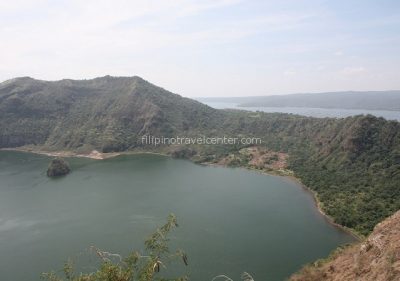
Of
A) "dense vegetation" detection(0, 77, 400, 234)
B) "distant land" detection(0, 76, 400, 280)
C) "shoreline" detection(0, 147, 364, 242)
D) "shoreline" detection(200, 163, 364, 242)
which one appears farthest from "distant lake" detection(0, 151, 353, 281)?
"dense vegetation" detection(0, 77, 400, 234)

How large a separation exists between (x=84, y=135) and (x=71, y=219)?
293 feet

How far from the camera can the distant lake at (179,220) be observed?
181 ft

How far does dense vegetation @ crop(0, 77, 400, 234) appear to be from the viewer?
269 feet

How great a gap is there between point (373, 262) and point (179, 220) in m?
43.3

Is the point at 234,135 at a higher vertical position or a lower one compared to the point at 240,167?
higher

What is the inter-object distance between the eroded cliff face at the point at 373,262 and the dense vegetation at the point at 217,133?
26429mm

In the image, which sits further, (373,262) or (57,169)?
(57,169)

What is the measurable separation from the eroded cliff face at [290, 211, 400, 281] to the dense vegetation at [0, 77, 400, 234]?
86.7 feet

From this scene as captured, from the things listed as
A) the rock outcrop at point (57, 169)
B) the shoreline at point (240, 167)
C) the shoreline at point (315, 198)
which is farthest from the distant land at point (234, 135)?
the rock outcrop at point (57, 169)

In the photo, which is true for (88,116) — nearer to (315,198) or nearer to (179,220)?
(179,220)

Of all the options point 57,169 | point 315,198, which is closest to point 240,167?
point 315,198

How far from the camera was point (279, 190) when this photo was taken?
90375 millimetres

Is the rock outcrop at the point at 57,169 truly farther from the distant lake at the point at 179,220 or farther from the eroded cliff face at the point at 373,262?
the eroded cliff face at the point at 373,262

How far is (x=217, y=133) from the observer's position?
16100cm
